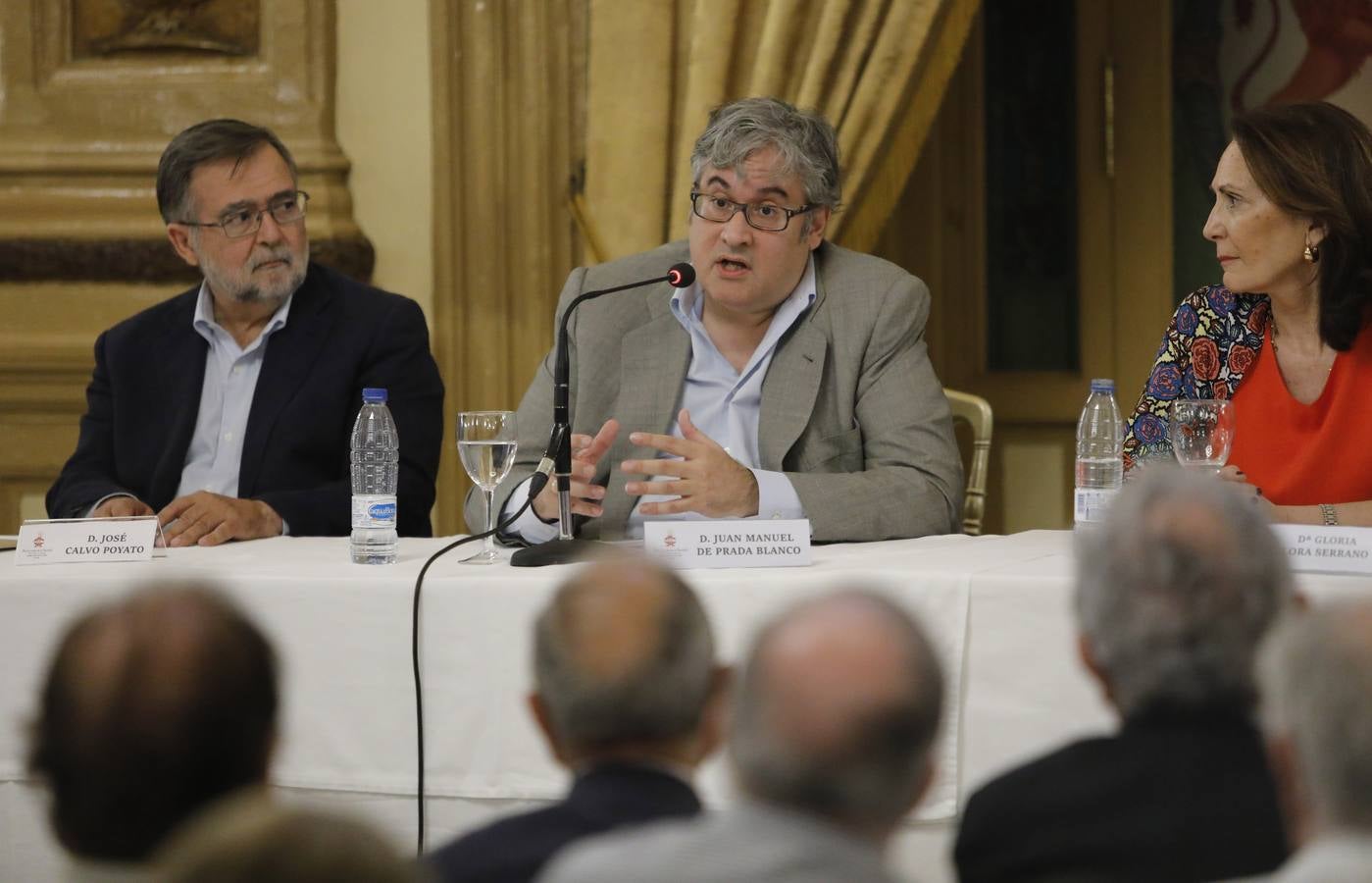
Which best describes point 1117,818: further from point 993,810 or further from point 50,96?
point 50,96

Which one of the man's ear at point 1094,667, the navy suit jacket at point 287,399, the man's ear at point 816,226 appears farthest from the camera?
the navy suit jacket at point 287,399

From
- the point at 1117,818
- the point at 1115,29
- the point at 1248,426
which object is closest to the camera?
the point at 1117,818

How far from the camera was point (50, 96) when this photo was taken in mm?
4227

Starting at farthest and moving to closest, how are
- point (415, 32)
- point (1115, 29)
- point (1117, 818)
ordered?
point (1115, 29) → point (415, 32) → point (1117, 818)

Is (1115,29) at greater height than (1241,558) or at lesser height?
greater

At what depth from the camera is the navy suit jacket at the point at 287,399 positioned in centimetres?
310

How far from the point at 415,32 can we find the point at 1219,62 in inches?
91.5

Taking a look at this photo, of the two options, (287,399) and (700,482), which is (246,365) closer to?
(287,399)

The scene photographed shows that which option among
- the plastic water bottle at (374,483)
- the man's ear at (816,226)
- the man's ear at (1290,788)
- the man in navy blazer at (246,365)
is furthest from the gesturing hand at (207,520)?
the man's ear at (1290,788)

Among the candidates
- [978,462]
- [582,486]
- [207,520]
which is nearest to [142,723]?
[582,486]

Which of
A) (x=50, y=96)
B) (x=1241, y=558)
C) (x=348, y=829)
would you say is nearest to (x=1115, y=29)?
(x=50, y=96)

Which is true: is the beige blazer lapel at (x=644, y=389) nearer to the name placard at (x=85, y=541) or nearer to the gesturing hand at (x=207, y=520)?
the gesturing hand at (x=207, y=520)

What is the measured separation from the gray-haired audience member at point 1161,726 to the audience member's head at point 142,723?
56cm

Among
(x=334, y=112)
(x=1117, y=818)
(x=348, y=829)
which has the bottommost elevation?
(x=1117, y=818)
